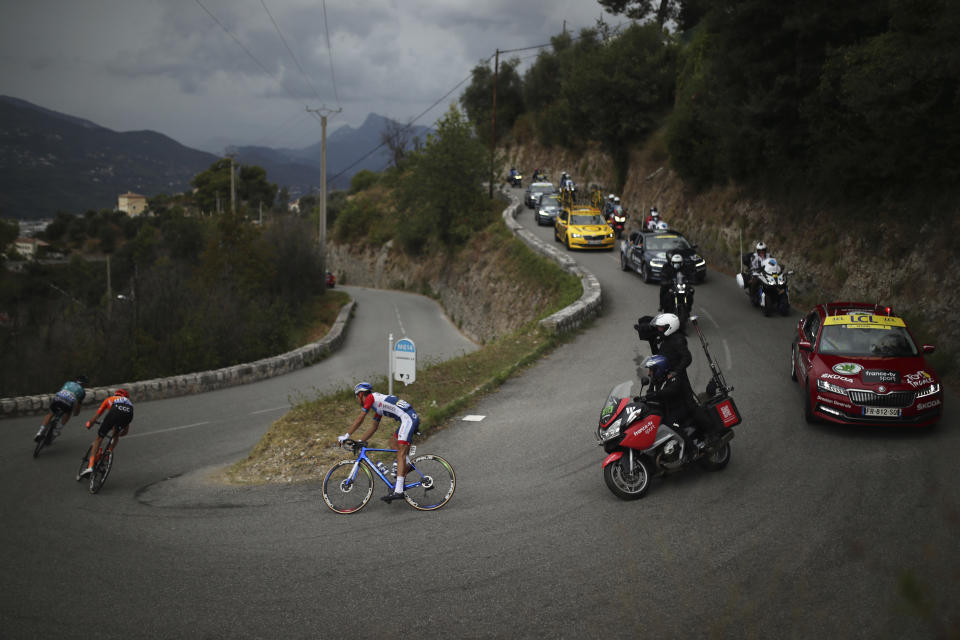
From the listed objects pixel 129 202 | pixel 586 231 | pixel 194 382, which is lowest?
pixel 194 382

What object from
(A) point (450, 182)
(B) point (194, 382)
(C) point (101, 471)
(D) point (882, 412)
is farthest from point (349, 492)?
(A) point (450, 182)

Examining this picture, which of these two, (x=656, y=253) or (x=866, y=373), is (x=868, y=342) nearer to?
(x=866, y=373)

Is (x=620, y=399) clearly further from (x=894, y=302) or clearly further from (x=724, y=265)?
(x=724, y=265)

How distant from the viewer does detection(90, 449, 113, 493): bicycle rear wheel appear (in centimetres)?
1045

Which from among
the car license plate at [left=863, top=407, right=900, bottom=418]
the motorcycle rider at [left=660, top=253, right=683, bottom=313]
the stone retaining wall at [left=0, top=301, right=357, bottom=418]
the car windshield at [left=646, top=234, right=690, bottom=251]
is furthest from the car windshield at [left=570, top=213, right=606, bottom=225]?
the car license plate at [left=863, top=407, right=900, bottom=418]

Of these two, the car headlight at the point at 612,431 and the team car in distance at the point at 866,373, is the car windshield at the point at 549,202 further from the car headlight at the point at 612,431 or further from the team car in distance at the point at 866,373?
the car headlight at the point at 612,431

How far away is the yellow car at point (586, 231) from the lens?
32.7 metres

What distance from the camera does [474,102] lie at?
88000 mm

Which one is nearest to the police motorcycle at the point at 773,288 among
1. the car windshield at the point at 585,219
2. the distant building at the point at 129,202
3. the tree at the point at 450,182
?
the car windshield at the point at 585,219

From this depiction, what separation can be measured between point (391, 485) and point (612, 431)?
2.79 metres

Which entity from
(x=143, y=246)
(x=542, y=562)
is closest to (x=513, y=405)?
(x=542, y=562)

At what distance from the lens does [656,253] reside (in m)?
24.4

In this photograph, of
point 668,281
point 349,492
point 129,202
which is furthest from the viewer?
point 129,202

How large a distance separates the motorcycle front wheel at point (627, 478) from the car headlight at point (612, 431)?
1.00 ft
